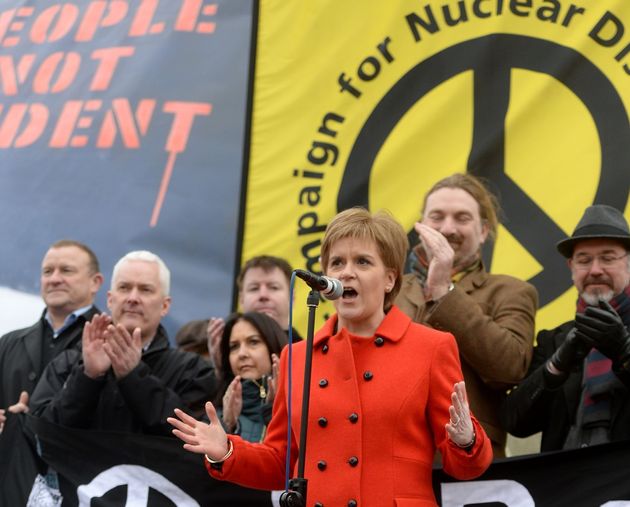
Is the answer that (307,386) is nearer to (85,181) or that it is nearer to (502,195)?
(502,195)

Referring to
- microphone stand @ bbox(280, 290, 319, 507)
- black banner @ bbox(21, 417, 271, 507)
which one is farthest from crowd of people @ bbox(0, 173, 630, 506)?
microphone stand @ bbox(280, 290, 319, 507)

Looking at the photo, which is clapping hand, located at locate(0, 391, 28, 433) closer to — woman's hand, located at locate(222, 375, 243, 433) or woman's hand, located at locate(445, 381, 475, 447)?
woman's hand, located at locate(222, 375, 243, 433)

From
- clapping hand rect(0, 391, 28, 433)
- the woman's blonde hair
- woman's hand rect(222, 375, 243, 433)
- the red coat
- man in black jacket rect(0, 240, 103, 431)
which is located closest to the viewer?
the red coat

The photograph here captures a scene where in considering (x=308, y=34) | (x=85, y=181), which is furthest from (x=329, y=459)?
(x=85, y=181)

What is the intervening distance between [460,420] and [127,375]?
1.97 meters

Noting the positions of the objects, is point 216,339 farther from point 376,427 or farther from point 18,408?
point 376,427

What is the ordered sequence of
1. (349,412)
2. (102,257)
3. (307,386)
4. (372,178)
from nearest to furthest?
1. (307,386)
2. (349,412)
3. (372,178)
4. (102,257)

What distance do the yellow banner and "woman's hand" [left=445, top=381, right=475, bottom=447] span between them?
265 centimetres

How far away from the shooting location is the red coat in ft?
13.1

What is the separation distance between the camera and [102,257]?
7.70 meters

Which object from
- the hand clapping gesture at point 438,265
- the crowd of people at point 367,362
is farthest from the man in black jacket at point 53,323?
the hand clapping gesture at point 438,265

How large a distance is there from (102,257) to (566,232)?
2941 mm

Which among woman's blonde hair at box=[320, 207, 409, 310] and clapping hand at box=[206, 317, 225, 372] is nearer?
woman's blonde hair at box=[320, 207, 409, 310]

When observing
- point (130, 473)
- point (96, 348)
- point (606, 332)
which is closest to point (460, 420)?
point (606, 332)
